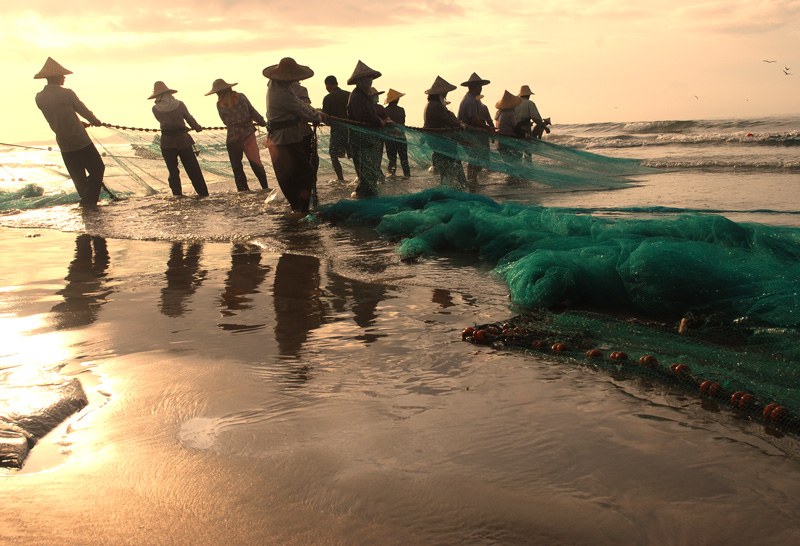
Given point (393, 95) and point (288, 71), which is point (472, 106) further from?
point (288, 71)

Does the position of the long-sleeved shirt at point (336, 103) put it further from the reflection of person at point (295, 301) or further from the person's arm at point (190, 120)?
the reflection of person at point (295, 301)

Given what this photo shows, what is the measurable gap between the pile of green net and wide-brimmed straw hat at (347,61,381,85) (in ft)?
14.6

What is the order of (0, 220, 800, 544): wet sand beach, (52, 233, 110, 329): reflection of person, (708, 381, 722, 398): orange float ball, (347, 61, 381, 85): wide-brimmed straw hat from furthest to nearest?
(347, 61, 381, 85): wide-brimmed straw hat
(52, 233, 110, 329): reflection of person
(708, 381, 722, 398): orange float ball
(0, 220, 800, 544): wet sand beach

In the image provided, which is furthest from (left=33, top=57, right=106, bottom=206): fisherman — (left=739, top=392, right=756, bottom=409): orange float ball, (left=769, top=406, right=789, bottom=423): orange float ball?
(left=769, top=406, right=789, bottom=423): orange float ball

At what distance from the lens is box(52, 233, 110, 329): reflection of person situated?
3939 millimetres

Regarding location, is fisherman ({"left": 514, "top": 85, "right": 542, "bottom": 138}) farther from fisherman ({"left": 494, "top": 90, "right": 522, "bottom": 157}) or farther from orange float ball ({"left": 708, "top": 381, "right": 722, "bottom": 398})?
orange float ball ({"left": 708, "top": 381, "right": 722, "bottom": 398})

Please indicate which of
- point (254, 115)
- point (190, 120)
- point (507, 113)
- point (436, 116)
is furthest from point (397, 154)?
point (507, 113)

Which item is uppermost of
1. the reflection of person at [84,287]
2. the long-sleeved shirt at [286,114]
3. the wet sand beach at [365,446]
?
the long-sleeved shirt at [286,114]

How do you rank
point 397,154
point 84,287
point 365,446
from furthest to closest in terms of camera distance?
point 397,154, point 84,287, point 365,446

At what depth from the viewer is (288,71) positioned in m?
7.43

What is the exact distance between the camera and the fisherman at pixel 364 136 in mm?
8445

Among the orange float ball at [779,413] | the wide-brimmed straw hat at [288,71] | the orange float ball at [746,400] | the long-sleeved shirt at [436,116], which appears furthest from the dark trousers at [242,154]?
the orange float ball at [779,413]

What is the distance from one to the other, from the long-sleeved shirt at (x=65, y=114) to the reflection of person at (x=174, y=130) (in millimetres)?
1004

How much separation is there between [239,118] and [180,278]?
5942 millimetres
